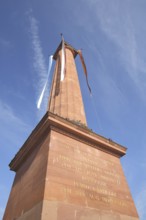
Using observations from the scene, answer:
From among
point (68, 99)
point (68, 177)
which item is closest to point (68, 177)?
point (68, 177)

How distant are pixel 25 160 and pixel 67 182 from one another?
254 centimetres

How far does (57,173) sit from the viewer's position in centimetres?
495

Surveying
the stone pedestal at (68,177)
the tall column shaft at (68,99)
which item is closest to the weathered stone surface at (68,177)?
the stone pedestal at (68,177)

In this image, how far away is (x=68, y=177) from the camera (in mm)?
5102

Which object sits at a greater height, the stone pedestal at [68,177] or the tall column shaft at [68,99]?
the tall column shaft at [68,99]

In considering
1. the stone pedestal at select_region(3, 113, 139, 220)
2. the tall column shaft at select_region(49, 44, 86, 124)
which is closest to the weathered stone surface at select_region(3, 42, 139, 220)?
the stone pedestal at select_region(3, 113, 139, 220)

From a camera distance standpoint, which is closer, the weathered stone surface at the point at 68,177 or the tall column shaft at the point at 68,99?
the weathered stone surface at the point at 68,177

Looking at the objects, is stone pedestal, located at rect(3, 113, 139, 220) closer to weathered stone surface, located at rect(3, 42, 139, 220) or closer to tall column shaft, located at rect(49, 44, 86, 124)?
weathered stone surface, located at rect(3, 42, 139, 220)

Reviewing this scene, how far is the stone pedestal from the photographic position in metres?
4.49

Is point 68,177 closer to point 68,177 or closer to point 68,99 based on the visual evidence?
point 68,177

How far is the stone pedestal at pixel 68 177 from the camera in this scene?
177 inches

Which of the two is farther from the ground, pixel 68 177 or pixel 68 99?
pixel 68 99

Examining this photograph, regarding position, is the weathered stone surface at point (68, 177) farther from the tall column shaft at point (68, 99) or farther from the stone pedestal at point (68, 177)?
the tall column shaft at point (68, 99)

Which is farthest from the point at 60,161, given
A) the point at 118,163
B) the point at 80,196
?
the point at 118,163
